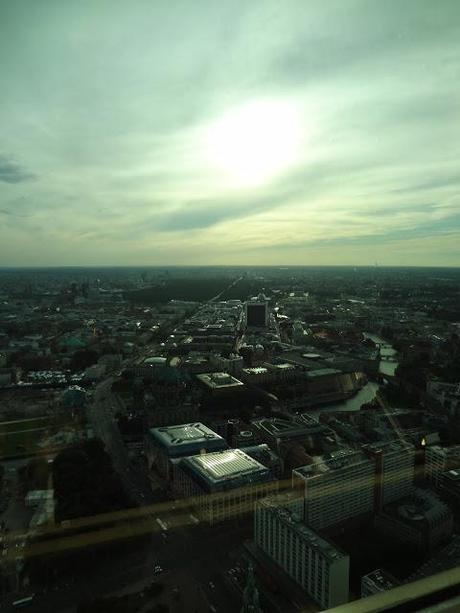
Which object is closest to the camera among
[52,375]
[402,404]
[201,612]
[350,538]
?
[201,612]

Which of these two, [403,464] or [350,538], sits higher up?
[403,464]

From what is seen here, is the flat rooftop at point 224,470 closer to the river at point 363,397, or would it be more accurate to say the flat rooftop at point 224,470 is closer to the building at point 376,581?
the building at point 376,581

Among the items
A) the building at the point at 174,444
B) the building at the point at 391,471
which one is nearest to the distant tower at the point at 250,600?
the building at the point at 391,471

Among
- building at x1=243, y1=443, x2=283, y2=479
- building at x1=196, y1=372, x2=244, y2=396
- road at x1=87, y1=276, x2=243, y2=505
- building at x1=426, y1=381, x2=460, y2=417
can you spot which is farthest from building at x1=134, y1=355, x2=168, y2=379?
building at x1=426, y1=381, x2=460, y2=417

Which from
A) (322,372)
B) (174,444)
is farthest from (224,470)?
(322,372)

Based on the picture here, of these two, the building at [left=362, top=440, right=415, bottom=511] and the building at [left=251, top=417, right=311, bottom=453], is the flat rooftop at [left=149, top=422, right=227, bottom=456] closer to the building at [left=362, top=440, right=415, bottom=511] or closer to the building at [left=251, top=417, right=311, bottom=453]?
the building at [left=251, top=417, right=311, bottom=453]

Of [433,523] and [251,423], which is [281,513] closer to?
[433,523]

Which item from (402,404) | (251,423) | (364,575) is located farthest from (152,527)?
(402,404)
